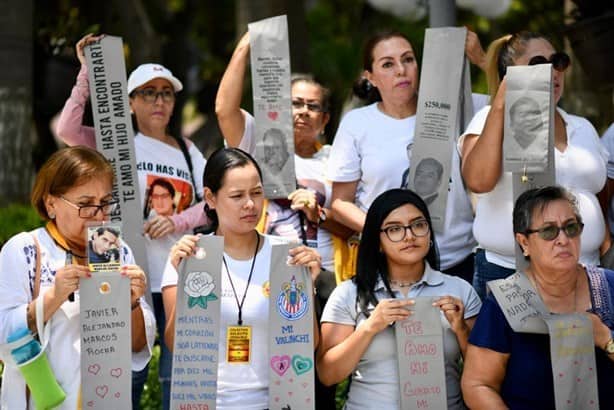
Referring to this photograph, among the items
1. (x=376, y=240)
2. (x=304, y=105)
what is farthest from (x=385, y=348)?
(x=304, y=105)

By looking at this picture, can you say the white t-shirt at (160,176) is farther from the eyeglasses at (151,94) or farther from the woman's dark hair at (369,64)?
the woman's dark hair at (369,64)

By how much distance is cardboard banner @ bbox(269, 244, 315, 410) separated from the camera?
14.1ft

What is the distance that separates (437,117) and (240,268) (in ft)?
3.79

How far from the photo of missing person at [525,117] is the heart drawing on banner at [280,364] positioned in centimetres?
125

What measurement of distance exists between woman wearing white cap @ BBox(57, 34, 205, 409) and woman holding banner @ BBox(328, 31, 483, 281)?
0.71 meters

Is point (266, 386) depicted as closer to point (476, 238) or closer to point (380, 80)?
point (476, 238)

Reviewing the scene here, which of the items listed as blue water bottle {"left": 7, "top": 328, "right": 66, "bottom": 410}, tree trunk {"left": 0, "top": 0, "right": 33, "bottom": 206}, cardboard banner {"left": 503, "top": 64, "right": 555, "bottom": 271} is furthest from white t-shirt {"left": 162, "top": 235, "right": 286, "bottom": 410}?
tree trunk {"left": 0, "top": 0, "right": 33, "bottom": 206}

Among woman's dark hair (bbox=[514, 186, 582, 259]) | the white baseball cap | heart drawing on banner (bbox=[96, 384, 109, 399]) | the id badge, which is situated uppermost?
the white baseball cap

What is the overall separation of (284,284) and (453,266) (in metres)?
0.98

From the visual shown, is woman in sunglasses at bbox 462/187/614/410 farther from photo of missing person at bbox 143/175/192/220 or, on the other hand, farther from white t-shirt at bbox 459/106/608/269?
photo of missing person at bbox 143/175/192/220

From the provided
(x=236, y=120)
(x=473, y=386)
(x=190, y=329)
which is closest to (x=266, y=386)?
(x=190, y=329)

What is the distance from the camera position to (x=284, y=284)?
4.34 m

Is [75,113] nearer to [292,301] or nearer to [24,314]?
[24,314]

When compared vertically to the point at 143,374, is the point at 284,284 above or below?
above
